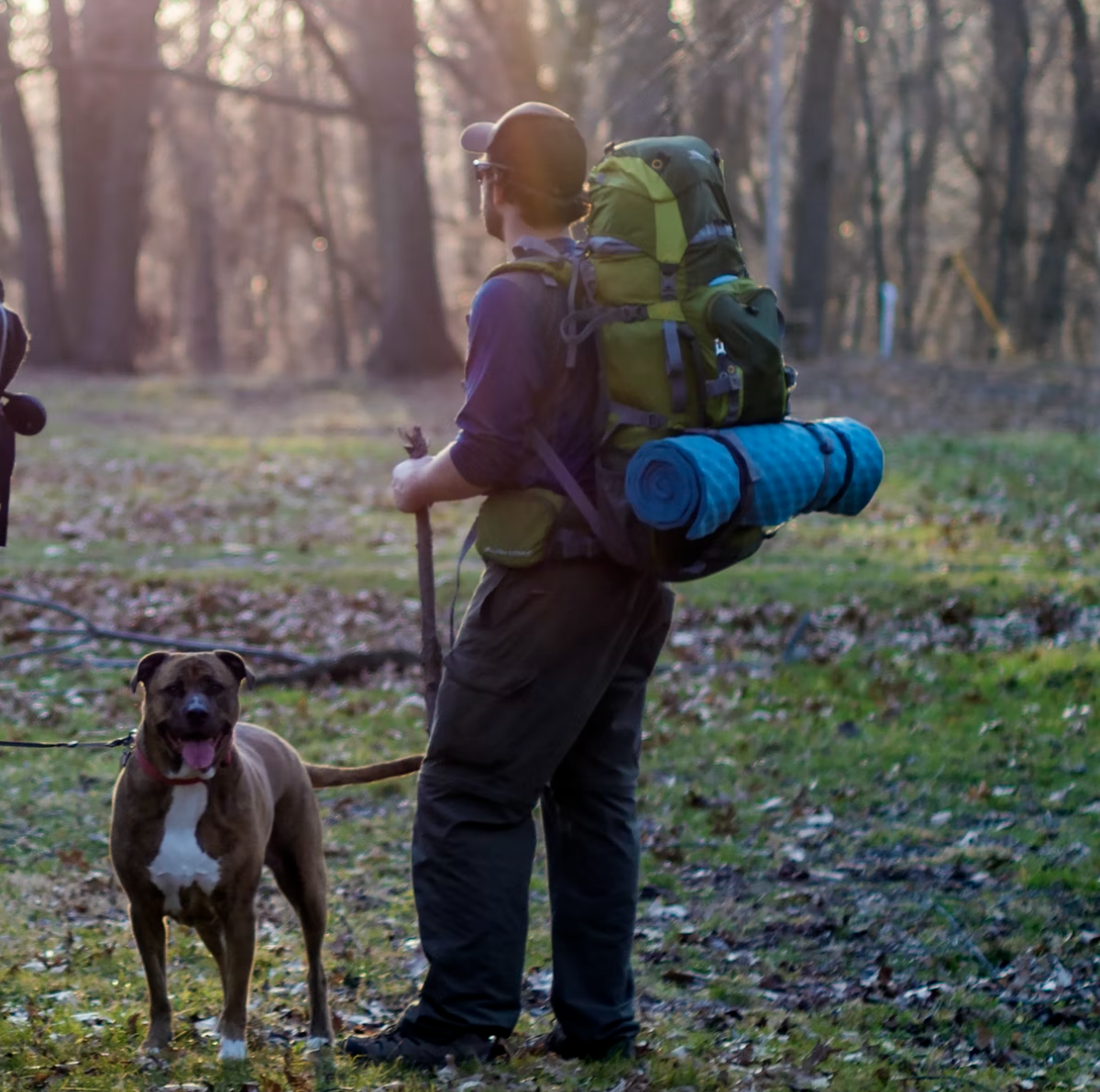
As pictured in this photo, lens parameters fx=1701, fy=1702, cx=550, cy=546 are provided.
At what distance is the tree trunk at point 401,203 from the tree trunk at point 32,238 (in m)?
7.73

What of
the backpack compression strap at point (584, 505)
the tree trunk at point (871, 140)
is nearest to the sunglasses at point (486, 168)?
the backpack compression strap at point (584, 505)

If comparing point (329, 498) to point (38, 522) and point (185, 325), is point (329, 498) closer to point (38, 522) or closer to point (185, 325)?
point (38, 522)

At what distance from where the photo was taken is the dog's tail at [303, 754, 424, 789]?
552 centimetres

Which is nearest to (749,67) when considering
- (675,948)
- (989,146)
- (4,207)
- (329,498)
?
(989,146)

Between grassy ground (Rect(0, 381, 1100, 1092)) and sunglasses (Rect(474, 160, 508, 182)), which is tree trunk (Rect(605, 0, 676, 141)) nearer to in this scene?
grassy ground (Rect(0, 381, 1100, 1092))

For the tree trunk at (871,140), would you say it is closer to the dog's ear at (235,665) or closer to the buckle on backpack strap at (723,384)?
the dog's ear at (235,665)

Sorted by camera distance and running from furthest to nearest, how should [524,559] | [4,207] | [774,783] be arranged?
[4,207], [774,783], [524,559]

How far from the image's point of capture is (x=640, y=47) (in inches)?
795

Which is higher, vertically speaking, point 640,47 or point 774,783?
point 640,47

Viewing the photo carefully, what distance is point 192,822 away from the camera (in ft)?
16.3

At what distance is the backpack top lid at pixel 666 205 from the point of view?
14.8 ft

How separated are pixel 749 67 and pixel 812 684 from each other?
2584 cm

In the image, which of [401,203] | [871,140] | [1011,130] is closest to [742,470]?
[401,203]

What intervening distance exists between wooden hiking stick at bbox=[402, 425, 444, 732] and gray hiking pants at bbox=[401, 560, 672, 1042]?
12.3 inches
